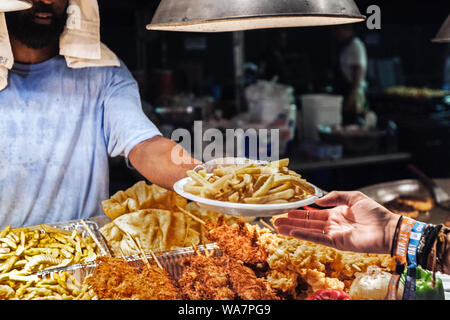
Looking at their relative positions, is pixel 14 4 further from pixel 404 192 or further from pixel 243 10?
pixel 404 192

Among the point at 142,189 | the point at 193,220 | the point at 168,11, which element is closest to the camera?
the point at 168,11

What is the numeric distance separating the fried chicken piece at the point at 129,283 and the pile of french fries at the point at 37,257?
0.07 metres

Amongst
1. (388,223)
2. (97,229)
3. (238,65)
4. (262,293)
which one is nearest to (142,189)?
(97,229)

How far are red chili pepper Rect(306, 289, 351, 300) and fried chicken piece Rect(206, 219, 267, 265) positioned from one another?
0.34 metres

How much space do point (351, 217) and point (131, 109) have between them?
1240mm

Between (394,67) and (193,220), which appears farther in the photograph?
(394,67)

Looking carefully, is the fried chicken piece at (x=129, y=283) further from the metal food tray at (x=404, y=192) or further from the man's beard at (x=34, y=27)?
the metal food tray at (x=404, y=192)

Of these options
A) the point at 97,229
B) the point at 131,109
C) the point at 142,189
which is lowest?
the point at 97,229

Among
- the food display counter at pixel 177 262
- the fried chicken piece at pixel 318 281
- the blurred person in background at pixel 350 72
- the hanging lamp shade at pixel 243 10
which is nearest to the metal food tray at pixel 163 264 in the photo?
the food display counter at pixel 177 262

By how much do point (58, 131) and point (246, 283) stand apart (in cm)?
136

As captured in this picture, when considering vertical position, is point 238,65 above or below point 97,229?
above

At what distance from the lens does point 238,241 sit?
6.08 feet

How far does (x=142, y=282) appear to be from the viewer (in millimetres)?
1558
